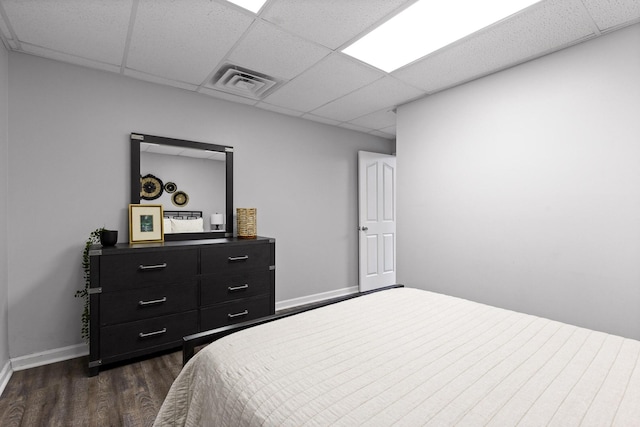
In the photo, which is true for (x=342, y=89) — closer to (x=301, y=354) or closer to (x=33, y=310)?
(x=301, y=354)

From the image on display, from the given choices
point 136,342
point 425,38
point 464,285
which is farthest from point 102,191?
point 464,285

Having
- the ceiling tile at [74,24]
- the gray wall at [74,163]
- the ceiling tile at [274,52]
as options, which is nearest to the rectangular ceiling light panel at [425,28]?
the ceiling tile at [274,52]

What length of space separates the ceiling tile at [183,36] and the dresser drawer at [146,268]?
1.53m

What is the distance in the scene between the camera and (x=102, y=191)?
8.45 feet

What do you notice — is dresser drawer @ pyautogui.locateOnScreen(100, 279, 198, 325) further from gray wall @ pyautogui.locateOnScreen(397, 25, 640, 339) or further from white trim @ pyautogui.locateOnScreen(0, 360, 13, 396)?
gray wall @ pyautogui.locateOnScreen(397, 25, 640, 339)

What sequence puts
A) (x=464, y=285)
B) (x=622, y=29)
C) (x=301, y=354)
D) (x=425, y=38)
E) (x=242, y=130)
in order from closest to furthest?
(x=301, y=354)
(x=622, y=29)
(x=425, y=38)
(x=464, y=285)
(x=242, y=130)

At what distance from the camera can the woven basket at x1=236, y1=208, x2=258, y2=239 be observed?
313 cm

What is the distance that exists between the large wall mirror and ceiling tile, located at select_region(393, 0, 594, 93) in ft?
6.53

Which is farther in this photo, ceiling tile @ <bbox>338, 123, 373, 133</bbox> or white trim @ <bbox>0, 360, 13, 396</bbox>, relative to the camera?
ceiling tile @ <bbox>338, 123, 373, 133</bbox>

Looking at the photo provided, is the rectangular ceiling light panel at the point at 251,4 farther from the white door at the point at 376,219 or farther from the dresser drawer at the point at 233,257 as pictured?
the white door at the point at 376,219

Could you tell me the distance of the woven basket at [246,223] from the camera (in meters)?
3.13

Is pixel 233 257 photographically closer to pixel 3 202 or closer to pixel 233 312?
pixel 233 312

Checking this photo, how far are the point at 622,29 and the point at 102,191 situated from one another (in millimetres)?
4045

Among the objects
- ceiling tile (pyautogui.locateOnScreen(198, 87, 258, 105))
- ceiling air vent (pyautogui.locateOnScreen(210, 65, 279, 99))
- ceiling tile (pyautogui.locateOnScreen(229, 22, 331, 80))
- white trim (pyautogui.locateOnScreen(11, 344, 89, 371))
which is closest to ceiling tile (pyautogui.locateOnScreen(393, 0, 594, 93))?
ceiling tile (pyautogui.locateOnScreen(229, 22, 331, 80))
